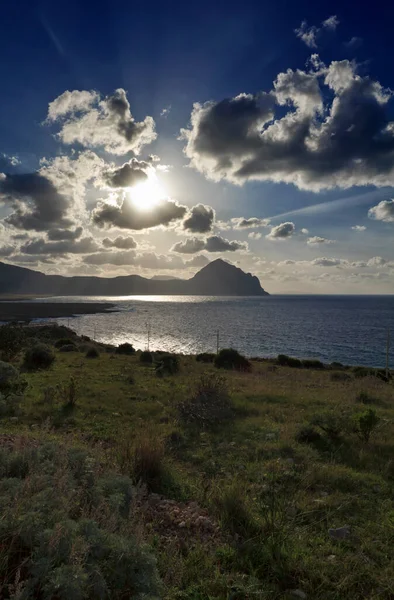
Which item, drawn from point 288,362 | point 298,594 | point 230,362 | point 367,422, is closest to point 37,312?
point 288,362

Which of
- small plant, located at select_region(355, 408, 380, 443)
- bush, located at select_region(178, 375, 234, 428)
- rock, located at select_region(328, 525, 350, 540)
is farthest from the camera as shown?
bush, located at select_region(178, 375, 234, 428)

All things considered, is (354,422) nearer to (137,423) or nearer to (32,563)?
(137,423)

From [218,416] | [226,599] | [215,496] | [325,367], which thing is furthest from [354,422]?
[325,367]

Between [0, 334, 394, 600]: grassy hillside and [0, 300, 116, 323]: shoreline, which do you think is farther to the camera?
[0, 300, 116, 323]: shoreline

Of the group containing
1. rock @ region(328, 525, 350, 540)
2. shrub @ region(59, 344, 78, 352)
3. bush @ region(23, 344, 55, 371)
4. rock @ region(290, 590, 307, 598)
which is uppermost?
rock @ region(290, 590, 307, 598)

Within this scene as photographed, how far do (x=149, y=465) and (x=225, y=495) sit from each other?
5.45ft

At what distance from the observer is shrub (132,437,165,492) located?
20.1 feet

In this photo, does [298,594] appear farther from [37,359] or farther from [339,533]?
[37,359]

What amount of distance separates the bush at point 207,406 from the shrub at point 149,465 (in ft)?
13.1

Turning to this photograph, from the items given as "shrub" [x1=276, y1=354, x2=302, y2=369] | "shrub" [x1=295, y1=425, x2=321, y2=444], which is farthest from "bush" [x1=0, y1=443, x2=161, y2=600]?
"shrub" [x1=276, y1=354, x2=302, y2=369]

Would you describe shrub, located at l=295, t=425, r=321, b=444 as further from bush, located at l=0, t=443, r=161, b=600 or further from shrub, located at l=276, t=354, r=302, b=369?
shrub, located at l=276, t=354, r=302, b=369

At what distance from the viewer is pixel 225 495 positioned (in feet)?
17.5

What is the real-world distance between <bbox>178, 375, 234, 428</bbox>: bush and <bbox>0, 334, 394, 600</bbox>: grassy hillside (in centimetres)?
8

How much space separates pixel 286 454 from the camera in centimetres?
796
